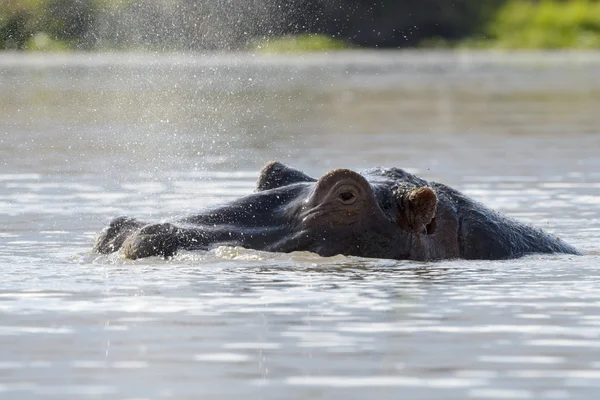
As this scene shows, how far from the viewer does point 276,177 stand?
855 centimetres

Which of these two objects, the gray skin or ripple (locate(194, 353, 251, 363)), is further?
the gray skin

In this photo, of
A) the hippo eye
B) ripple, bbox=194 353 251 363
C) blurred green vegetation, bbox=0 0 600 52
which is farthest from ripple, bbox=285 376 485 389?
blurred green vegetation, bbox=0 0 600 52

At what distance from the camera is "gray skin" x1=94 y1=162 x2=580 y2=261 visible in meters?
7.84

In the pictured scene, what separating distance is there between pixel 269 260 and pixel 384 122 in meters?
16.7

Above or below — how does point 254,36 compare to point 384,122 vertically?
above

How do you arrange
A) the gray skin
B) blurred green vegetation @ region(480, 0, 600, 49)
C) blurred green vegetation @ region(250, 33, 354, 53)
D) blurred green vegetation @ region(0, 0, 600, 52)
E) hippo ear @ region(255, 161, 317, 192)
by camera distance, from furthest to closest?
1. blurred green vegetation @ region(480, 0, 600, 49)
2. blurred green vegetation @ region(250, 33, 354, 53)
3. blurred green vegetation @ region(0, 0, 600, 52)
4. hippo ear @ region(255, 161, 317, 192)
5. the gray skin

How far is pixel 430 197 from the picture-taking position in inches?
317

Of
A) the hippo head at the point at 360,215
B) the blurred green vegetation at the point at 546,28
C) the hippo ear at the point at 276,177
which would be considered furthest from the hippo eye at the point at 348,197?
the blurred green vegetation at the point at 546,28

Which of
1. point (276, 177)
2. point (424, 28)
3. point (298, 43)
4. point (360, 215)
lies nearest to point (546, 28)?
point (424, 28)

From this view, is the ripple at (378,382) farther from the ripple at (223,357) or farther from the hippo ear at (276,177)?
the hippo ear at (276,177)

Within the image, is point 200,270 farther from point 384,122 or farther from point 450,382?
point 384,122

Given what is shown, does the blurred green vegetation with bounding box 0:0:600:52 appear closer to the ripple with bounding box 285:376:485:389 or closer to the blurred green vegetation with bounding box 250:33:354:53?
the blurred green vegetation with bounding box 250:33:354:53

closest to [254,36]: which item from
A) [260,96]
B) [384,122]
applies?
[260,96]

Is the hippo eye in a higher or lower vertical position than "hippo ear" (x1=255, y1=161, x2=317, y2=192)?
lower
